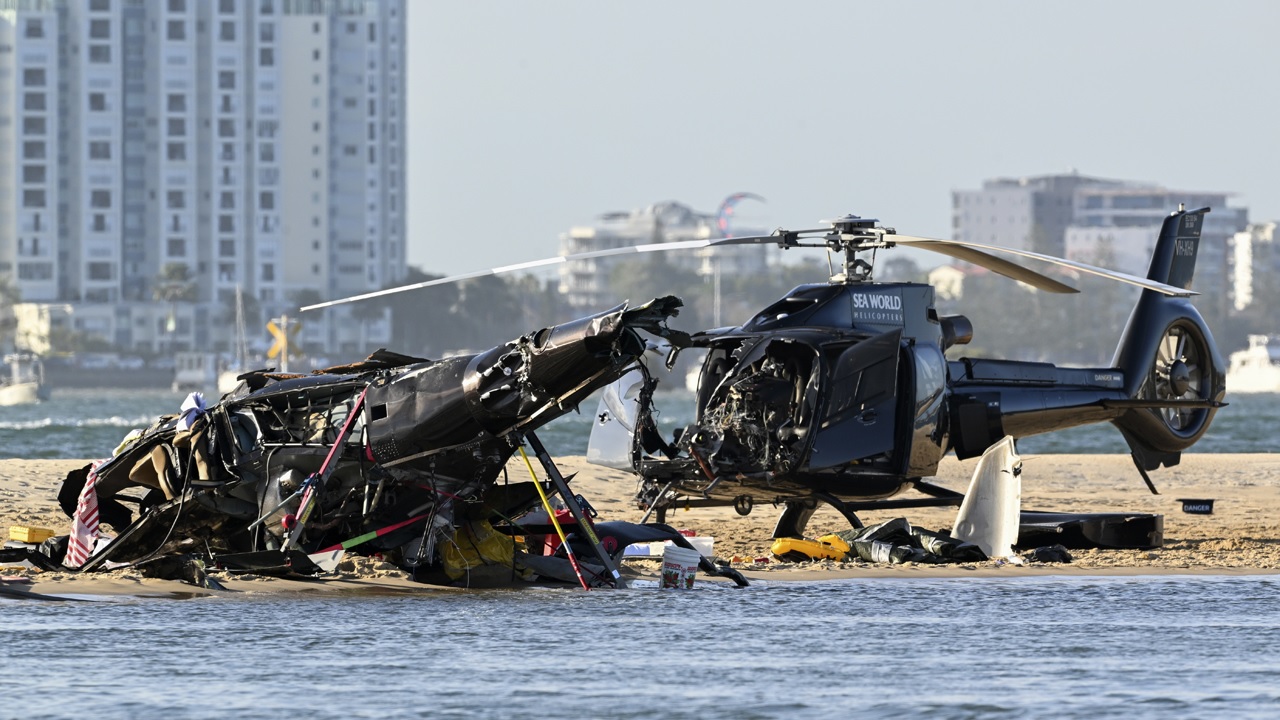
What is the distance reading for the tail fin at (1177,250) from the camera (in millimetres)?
24109

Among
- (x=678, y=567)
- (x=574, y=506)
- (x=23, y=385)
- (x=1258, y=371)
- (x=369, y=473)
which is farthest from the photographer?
(x=1258, y=371)

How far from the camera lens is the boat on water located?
12781 centimetres

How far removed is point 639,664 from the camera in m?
13.7

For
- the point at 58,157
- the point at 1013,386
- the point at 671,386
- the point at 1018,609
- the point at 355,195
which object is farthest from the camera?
the point at 671,386

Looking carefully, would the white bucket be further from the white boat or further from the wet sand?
the white boat

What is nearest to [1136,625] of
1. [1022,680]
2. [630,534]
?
[1022,680]

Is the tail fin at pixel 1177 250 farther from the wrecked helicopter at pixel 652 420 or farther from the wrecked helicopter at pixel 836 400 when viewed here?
the wrecked helicopter at pixel 836 400

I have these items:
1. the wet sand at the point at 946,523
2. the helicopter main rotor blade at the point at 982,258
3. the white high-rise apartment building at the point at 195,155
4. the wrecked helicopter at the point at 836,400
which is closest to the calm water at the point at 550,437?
the wet sand at the point at 946,523

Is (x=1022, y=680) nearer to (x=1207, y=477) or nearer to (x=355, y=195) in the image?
(x=1207, y=477)

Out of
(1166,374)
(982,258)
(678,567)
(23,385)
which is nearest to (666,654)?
(678,567)

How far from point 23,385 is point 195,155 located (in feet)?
113

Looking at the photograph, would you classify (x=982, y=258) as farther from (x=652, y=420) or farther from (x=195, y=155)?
(x=195, y=155)

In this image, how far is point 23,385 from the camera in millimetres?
128500

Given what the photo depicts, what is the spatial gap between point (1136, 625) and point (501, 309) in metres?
175
